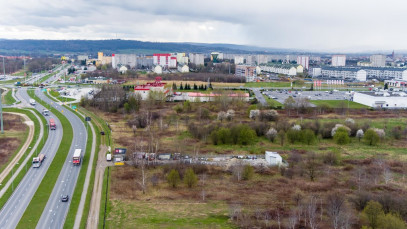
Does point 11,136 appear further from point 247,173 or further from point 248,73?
point 248,73

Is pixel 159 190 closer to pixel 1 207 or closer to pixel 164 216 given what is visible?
pixel 164 216

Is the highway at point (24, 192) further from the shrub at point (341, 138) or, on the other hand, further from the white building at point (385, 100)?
the white building at point (385, 100)

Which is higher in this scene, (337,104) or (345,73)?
(345,73)

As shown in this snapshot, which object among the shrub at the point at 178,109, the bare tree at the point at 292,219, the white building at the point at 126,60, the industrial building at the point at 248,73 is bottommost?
the bare tree at the point at 292,219

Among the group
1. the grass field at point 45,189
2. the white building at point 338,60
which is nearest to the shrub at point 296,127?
the grass field at point 45,189

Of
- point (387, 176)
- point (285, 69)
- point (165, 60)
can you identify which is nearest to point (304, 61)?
point (285, 69)

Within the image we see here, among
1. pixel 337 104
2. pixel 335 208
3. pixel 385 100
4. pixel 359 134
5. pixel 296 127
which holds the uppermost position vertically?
pixel 385 100
